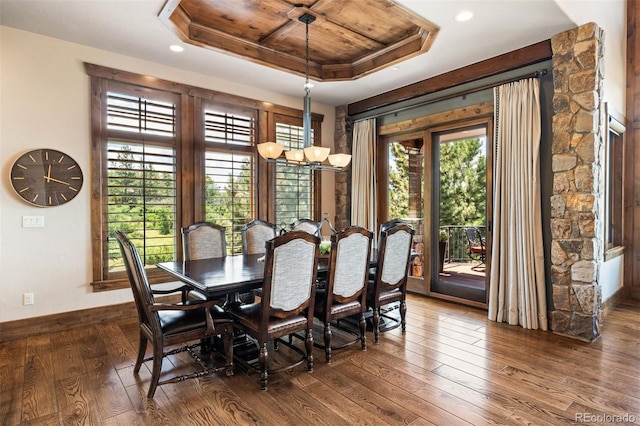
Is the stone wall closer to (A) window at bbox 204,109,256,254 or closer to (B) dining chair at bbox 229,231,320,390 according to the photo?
(B) dining chair at bbox 229,231,320,390

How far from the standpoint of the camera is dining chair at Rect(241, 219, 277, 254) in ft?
13.9

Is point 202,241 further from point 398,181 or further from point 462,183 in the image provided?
point 462,183

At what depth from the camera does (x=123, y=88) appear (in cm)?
412

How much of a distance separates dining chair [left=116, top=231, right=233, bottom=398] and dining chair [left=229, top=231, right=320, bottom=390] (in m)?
0.22

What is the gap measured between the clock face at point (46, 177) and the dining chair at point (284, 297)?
2429 millimetres

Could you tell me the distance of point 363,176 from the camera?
19.0 ft

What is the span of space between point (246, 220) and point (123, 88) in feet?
7.27

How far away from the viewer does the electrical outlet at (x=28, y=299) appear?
3576 millimetres

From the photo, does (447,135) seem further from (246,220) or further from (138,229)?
(138,229)

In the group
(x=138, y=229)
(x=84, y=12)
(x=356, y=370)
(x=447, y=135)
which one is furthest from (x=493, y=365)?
(x=84, y=12)

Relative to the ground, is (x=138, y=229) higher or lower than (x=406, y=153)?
lower

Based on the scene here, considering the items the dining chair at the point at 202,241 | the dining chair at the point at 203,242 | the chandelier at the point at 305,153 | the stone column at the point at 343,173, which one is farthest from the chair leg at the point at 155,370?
the stone column at the point at 343,173

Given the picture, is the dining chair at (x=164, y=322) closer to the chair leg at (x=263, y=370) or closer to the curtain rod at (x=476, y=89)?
the chair leg at (x=263, y=370)

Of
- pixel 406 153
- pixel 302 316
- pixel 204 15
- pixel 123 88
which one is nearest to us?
pixel 302 316
